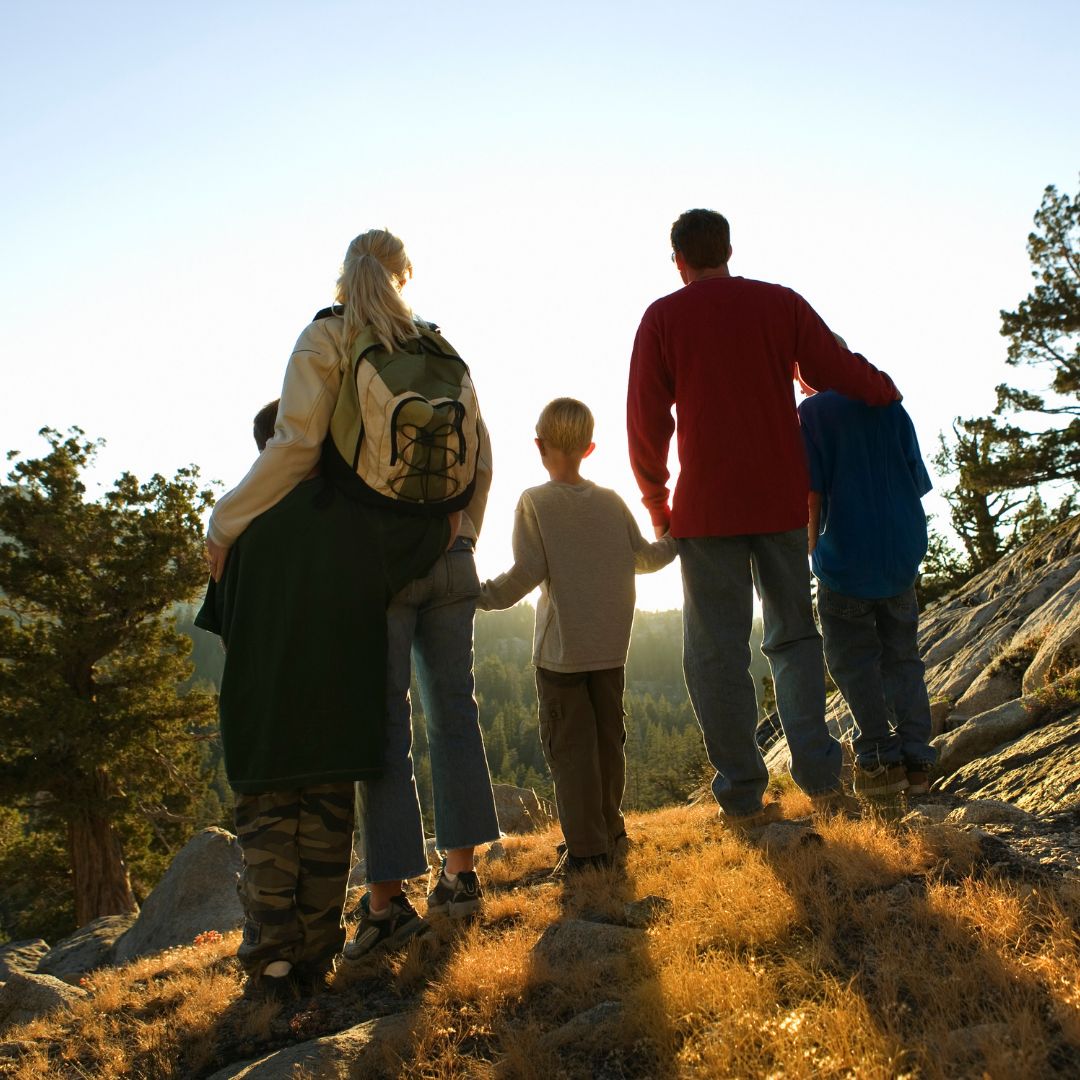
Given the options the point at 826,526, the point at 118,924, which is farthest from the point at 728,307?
the point at 118,924

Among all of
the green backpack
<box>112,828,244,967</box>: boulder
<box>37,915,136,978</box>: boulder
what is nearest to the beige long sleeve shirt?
the green backpack

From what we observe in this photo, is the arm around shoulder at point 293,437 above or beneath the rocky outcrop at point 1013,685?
above

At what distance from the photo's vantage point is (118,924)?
365 inches

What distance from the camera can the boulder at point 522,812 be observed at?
7.44 meters

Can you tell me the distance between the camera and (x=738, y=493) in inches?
132

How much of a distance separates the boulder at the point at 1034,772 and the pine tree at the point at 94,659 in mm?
15241

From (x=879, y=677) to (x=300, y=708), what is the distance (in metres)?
2.66

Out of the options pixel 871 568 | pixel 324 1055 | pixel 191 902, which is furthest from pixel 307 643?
pixel 191 902

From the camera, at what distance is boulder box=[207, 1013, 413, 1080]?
6.09 ft

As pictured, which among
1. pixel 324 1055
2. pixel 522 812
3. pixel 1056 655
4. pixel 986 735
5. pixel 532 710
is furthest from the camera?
pixel 532 710

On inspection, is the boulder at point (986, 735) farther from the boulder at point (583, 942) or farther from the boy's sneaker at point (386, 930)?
the boy's sneaker at point (386, 930)

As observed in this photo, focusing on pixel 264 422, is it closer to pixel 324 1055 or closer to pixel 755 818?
pixel 324 1055

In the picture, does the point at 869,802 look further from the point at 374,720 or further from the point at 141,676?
the point at 141,676

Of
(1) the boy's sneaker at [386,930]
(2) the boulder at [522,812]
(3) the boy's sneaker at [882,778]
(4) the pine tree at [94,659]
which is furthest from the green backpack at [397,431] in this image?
(4) the pine tree at [94,659]
